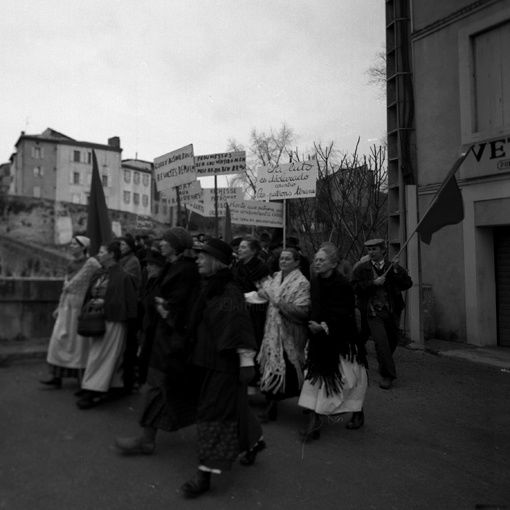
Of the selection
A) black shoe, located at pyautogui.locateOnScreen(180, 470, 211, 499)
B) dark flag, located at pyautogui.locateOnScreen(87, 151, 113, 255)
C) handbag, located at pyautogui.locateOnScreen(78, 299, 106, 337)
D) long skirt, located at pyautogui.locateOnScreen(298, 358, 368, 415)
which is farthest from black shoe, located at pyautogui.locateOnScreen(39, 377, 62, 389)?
black shoe, located at pyautogui.locateOnScreen(180, 470, 211, 499)

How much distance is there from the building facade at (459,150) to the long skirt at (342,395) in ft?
15.2

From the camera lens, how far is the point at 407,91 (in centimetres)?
1059

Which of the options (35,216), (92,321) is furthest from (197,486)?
(35,216)

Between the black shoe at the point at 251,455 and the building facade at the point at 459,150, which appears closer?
the black shoe at the point at 251,455

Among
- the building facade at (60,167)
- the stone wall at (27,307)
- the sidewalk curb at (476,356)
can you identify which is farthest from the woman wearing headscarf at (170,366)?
the building facade at (60,167)

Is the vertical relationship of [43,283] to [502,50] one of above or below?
below

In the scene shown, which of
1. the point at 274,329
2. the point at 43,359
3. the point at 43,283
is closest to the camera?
the point at 274,329

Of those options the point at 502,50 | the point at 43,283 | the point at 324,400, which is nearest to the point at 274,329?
the point at 324,400

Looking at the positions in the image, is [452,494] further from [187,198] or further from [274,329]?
[187,198]

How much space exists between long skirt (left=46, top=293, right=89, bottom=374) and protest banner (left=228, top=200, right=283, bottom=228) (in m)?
4.48

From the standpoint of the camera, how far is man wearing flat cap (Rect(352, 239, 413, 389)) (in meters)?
6.42

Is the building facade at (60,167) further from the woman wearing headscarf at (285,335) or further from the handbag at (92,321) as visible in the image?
the woman wearing headscarf at (285,335)

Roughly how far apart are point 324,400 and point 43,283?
203 inches

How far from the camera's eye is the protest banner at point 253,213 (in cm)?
983
